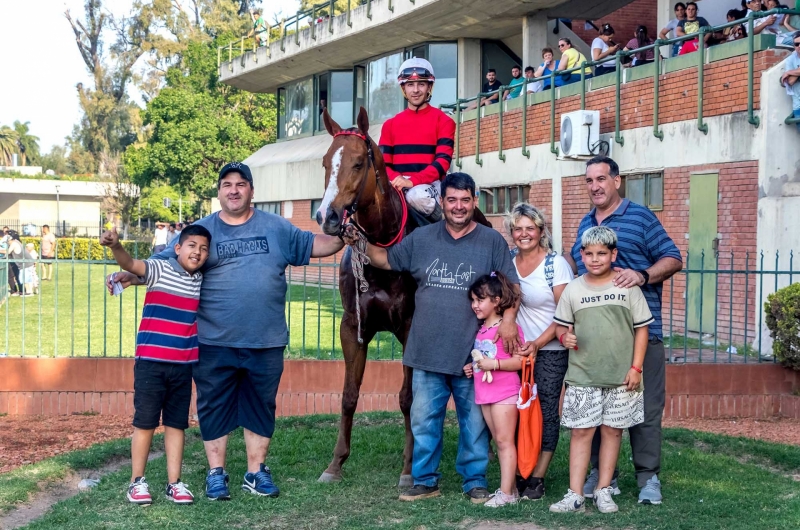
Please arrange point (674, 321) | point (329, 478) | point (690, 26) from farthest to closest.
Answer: point (690, 26) < point (674, 321) < point (329, 478)

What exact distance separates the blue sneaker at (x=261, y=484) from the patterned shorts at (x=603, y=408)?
1.99m

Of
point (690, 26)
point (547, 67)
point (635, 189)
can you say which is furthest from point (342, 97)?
point (690, 26)

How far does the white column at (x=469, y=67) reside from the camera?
2448 centimetres

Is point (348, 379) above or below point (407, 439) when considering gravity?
above

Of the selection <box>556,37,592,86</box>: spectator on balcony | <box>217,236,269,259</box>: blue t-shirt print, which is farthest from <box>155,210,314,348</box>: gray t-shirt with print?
<box>556,37,592,86</box>: spectator on balcony

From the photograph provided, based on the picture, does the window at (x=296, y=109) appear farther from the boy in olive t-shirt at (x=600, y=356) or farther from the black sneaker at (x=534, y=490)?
the boy in olive t-shirt at (x=600, y=356)

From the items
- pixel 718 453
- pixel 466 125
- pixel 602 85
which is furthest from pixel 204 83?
pixel 718 453

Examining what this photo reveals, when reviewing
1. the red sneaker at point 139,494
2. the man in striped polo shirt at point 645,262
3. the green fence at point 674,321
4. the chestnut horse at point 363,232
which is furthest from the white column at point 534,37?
the red sneaker at point 139,494

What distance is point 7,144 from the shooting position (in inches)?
3386

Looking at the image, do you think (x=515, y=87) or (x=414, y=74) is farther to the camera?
(x=515, y=87)

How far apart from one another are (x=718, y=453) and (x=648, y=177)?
8078 mm

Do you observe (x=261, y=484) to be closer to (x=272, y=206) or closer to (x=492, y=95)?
(x=492, y=95)

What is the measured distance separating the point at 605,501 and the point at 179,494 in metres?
2.71

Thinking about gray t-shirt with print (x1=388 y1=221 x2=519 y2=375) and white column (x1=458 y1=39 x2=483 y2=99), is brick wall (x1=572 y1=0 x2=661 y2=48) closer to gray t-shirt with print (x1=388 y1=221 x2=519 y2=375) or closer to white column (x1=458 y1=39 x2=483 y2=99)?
white column (x1=458 y1=39 x2=483 y2=99)
